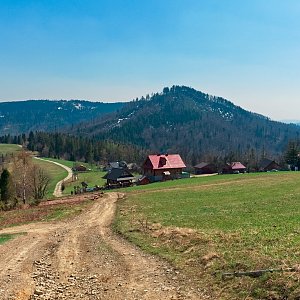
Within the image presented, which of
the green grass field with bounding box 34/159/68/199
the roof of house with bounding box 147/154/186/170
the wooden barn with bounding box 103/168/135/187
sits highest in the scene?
Answer: the roof of house with bounding box 147/154/186/170

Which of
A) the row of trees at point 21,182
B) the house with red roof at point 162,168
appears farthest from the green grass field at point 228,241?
the house with red roof at point 162,168

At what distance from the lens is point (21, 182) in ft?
238

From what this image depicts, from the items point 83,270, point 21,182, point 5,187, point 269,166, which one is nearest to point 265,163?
point 269,166

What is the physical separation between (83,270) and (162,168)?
82907 mm

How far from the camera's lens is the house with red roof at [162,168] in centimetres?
10169

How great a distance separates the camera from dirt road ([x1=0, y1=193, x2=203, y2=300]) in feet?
53.3

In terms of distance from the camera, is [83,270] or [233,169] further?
[233,169]

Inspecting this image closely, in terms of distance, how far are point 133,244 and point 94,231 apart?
305 inches

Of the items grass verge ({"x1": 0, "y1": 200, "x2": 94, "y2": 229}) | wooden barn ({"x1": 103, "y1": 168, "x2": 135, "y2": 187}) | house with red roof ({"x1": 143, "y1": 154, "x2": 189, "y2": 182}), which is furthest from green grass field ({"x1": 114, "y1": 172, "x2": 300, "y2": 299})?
house with red roof ({"x1": 143, "y1": 154, "x2": 189, "y2": 182})

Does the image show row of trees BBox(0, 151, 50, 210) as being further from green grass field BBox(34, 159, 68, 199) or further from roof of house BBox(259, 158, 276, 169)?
roof of house BBox(259, 158, 276, 169)

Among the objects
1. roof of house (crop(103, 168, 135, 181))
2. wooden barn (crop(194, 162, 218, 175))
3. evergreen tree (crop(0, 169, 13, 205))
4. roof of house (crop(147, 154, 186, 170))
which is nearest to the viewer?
evergreen tree (crop(0, 169, 13, 205))

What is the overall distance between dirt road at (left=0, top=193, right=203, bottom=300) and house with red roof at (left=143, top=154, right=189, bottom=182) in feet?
232

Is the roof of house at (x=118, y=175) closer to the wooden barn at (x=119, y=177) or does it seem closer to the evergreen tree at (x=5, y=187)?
the wooden barn at (x=119, y=177)

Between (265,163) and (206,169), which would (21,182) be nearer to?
(206,169)
